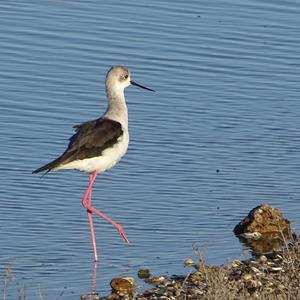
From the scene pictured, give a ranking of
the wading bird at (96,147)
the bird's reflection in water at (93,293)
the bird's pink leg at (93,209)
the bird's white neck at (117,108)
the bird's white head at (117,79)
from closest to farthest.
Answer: the bird's reflection in water at (93,293), the wading bird at (96,147), the bird's pink leg at (93,209), the bird's white neck at (117,108), the bird's white head at (117,79)

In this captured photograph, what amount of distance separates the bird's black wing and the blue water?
738 mm

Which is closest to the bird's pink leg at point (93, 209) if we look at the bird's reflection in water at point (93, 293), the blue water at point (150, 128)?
the blue water at point (150, 128)

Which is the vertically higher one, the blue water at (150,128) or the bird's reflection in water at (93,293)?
the blue water at (150,128)

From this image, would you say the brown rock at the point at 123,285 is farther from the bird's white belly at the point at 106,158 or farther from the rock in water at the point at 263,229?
the rock in water at the point at 263,229

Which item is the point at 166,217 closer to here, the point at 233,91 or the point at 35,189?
the point at 35,189

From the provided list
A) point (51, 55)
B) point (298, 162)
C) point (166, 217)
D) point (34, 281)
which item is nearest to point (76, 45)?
point (51, 55)

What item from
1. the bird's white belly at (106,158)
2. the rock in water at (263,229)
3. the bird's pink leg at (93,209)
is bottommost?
the rock in water at (263,229)

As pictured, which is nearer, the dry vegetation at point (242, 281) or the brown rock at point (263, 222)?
the dry vegetation at point (242, 281)

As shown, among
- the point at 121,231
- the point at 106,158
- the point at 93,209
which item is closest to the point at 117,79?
the point at 106,158

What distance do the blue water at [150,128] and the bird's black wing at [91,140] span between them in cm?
74

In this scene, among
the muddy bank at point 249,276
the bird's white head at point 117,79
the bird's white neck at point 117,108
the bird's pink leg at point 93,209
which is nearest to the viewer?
the muddy bank at point 249,276

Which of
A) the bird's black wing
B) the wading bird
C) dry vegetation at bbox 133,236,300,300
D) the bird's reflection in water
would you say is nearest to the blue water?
the bird's reflection in water

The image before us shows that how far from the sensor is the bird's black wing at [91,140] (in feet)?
35.5

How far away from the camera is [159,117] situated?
1432 cm
